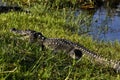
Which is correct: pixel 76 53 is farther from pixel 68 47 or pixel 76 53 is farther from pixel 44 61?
pixel 44 61

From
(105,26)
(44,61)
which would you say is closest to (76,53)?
(44,61)

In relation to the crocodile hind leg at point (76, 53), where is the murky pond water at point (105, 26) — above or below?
below

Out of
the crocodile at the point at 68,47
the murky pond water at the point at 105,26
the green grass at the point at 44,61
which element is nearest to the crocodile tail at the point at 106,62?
the crocodile at the point at 68,47

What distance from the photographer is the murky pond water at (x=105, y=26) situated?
1404 cm

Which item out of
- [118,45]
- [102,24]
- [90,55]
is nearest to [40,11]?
[102,24]

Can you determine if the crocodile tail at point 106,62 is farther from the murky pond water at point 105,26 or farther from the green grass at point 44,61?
the murky pond water at point 105,26

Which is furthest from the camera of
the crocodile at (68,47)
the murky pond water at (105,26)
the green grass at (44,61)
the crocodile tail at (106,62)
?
the murky pond water at (105,26)

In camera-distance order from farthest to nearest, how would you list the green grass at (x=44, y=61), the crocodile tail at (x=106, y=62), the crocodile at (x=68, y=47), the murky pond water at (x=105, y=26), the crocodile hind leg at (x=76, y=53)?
the murky pond water at (x=105, y=26) < the crocodile hind leg at (x=76, y=53) < the crocodile at (x=68, y=47) < the crocodile tail at (x=106, y=62) < the green grass at (x=44, y=61)

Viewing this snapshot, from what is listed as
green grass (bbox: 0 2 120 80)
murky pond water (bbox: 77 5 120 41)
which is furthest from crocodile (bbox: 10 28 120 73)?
murky pond water (bbox: 77 5 120 41)

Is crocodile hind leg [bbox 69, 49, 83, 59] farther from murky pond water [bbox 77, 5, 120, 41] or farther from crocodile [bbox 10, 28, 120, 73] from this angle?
murky pond water [bbox 77, 5, 120, 41]

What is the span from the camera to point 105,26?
15.0 meters

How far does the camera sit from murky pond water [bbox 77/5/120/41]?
14037 millimetres

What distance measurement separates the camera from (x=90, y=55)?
891 cm

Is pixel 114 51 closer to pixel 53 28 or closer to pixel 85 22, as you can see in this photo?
pixel 53 28
